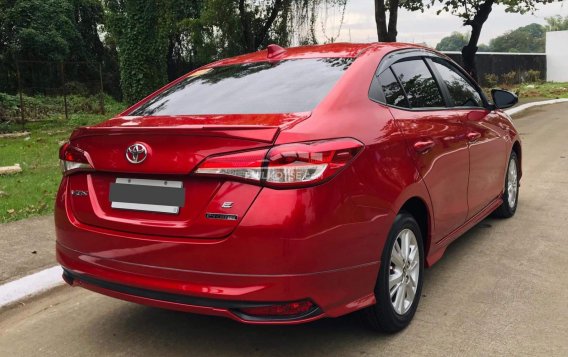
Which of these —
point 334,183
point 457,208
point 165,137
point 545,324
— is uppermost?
point 165,137

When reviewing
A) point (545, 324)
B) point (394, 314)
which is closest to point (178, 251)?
point (394, 314)

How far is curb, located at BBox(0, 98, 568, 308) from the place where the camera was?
3947 mm

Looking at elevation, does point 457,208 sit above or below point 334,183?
below

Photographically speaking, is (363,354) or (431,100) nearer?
(363,354)

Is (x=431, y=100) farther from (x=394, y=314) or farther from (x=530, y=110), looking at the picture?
(x=530, y=110)

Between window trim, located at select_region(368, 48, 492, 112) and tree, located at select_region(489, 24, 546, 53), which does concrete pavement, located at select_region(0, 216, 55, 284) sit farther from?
tree, located at select_region(489, 24, 546, 53)

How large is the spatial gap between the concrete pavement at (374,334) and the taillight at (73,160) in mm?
1046

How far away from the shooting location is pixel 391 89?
349cm

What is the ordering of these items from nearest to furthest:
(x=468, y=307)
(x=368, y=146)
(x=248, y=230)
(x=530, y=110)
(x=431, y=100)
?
(x=248, y=230) → (x=368, y=146) → (x=468, y=307) → (x=431, y=100) → (x=530, y=110)

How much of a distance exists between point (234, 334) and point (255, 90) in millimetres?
1457

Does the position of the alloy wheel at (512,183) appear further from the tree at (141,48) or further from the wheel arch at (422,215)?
the tree at (141,48)

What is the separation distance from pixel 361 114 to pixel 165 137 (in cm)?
105

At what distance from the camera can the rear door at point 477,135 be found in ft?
14.1

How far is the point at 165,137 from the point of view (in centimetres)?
276
